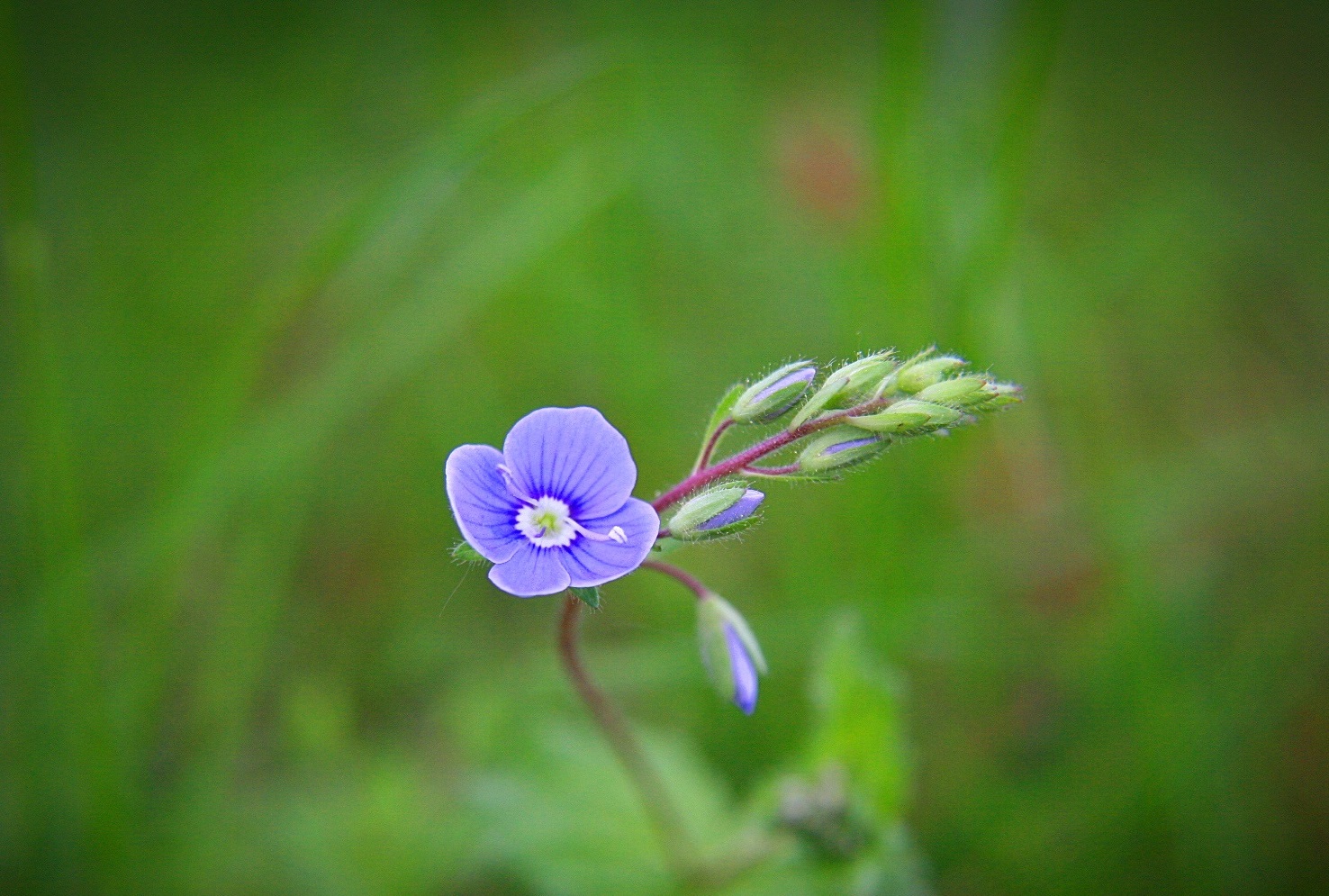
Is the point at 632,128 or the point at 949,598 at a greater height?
→ the point at 632,128

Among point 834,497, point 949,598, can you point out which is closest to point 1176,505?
point 949,598

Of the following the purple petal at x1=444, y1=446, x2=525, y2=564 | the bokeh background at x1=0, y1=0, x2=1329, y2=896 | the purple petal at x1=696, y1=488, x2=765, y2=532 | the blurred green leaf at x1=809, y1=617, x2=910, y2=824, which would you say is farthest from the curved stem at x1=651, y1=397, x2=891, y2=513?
the bokeh background at x1=0, y1=0, x2=1329, y2=896

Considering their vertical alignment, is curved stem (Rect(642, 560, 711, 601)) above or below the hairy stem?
below

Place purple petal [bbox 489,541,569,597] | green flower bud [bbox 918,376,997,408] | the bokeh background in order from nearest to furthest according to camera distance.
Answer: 1. purple petal [bbox 489,541,569,597]
2. green flower bud [bbox 918,376,997,408]
3. the bokeh background

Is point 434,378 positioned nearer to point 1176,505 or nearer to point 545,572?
point 545,572

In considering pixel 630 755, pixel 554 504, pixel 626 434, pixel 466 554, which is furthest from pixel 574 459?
pixel 626 434

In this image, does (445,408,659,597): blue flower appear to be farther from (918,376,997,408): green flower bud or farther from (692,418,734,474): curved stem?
(918,376,997,408): green flower bud

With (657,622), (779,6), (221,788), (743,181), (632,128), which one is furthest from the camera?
(779,6)
